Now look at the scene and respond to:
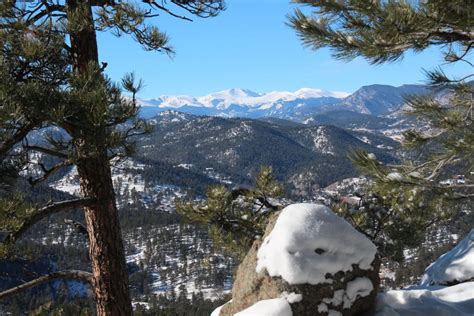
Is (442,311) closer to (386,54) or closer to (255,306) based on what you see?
(255,306)

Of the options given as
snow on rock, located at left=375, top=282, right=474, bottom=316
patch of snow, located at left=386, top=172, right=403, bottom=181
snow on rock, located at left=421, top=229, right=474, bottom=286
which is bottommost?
snow on rock, located at left=421, top=229, right=474, bottom=286

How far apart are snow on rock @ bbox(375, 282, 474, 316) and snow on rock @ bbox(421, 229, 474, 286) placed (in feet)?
11.9

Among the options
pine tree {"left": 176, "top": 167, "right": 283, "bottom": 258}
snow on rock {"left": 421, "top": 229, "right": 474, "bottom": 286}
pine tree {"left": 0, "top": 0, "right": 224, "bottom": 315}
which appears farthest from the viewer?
Result: snow on rock {"left": 421, "top": 229, "right": 474, "bottom": 286}

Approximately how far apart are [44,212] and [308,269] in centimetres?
334

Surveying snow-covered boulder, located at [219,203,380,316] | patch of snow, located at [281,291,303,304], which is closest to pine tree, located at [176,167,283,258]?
snow-covered boulder, located at [219,203,380,316]

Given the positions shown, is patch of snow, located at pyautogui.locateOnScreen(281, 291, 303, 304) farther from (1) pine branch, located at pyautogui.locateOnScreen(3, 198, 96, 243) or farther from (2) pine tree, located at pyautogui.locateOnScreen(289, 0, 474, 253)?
(1) pine branch, located at pyautogui.locateOnScreen(3, 198, 96, 243)

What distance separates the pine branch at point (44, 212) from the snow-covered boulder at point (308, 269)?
2.38 meters

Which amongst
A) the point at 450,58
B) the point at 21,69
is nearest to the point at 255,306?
the point at 21,69

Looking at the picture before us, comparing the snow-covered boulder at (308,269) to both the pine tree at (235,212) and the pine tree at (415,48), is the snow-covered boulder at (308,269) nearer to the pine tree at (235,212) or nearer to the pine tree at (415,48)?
the pine tree at (415,48)

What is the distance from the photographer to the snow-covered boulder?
5.20m

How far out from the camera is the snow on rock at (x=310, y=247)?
5.34m

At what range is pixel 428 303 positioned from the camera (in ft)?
19.3

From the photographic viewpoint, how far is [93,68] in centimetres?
495

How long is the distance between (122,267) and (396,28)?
4.62 meters
